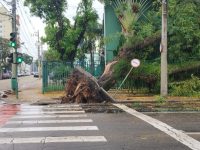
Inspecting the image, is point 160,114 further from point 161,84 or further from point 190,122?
point 161,84

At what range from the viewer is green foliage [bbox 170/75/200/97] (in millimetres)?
23250

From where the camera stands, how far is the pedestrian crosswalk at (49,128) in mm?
10294


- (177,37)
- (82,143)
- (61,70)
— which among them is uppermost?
(177,37)

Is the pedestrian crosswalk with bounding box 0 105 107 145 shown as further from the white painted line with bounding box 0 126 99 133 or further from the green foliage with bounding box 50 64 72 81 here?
the green foliage with bounding box 50 64 72 81

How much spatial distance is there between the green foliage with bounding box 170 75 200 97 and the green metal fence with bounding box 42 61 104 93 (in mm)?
7660

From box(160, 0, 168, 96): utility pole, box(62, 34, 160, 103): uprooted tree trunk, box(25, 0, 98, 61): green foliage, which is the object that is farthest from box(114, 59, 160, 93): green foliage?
box(25, 0, 98, 61): green foliage

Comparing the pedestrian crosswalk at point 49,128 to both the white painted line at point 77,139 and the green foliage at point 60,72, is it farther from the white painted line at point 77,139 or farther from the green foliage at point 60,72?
the green foliage at point 60,72

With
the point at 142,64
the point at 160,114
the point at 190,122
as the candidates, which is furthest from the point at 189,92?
the point at 190,122

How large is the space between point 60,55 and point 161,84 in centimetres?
1396

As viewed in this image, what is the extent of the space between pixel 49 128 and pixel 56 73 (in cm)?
1656

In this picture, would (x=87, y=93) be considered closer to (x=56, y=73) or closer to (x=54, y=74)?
(x=56, y=73)

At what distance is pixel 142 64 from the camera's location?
82.1ft

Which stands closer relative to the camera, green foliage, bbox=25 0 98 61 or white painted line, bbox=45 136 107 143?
white painted line, bbox=45 136 107 143

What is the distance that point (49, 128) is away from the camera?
12.1m
